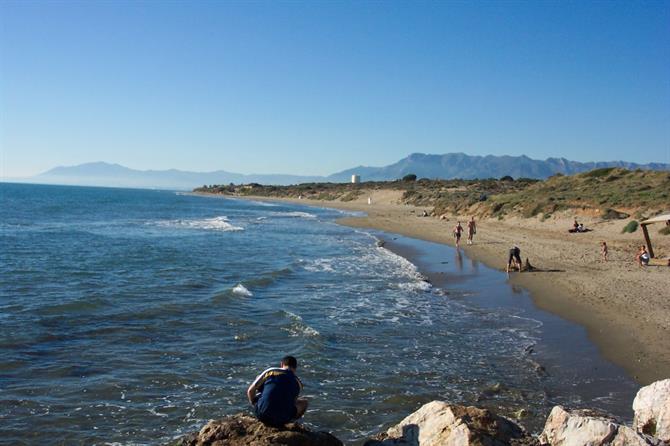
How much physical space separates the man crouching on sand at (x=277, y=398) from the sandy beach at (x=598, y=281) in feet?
23.6

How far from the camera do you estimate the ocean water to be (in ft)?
27.9

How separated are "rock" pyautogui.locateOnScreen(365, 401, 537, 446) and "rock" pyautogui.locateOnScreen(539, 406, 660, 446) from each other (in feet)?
0.92

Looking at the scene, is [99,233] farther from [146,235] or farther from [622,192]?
[622,192]

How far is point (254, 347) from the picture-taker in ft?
38.8

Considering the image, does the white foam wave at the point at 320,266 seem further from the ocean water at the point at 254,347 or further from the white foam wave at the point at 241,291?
the white foam wave at the point at 241,291

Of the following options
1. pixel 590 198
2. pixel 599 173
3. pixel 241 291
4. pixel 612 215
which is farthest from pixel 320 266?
pixel 599 173

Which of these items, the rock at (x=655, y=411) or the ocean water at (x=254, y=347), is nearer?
the rock at (x=655, y=411)

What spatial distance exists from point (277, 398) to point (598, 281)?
15.5 m

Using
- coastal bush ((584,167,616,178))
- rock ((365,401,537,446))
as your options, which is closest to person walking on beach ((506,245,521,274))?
rock ((365,401,537,446))

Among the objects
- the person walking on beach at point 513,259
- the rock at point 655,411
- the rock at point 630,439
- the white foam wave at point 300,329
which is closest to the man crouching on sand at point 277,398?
the rock at point 630,439

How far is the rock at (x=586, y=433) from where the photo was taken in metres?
5.38

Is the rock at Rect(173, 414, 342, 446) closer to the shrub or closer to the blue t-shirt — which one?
the blue t-shirt

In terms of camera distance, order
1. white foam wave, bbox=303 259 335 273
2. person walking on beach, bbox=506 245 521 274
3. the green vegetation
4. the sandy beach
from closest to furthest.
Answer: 1. the sandy beach
2. person walking on beach, bbox=506 245 521 274
3. white foam wave, bbox=303 259 335 273
4. the green vegetation

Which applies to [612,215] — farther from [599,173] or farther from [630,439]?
[630,439]
